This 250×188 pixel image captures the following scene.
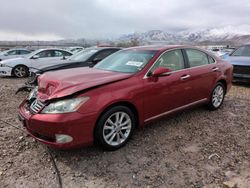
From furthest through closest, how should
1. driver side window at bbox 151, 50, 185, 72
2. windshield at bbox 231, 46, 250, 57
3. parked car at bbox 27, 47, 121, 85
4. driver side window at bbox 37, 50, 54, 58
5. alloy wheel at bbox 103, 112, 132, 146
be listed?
driver side window at bbox 37, 50, 54, 58, windshield at bbox 231, 46, 250, 57, parked car at bbox 27, 47, 121, 85, driver side window at bbox 151, 50, 185, 72, alloy wheel at bbox 103, 112, 132, 146

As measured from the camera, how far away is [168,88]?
4316mm

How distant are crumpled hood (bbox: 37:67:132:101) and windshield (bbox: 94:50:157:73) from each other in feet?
0.90

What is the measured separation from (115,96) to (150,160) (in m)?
1.03

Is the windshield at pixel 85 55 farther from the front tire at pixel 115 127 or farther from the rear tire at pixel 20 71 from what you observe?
the front tire at pixel 115 127

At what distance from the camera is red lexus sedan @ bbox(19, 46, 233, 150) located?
11.0ft

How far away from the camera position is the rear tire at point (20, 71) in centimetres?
1163

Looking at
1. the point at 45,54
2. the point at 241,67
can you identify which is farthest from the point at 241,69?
the point at 45,54

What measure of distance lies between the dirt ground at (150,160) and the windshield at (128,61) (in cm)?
115

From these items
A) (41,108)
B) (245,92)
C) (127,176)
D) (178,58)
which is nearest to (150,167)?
(127,176)

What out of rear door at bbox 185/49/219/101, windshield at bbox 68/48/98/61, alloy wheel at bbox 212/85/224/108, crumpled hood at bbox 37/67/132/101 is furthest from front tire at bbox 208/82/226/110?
windshield at bbox 68/48/98/61

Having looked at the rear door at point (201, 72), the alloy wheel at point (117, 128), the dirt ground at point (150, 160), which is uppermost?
the rear door at point (201, 72)

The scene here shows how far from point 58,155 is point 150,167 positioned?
1.36m

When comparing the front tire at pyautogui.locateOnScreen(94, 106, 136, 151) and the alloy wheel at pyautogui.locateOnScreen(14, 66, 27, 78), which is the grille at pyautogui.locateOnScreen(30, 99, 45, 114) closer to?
the front tire at pyautogui.locateOnScreen(94, 106, 136, 151)

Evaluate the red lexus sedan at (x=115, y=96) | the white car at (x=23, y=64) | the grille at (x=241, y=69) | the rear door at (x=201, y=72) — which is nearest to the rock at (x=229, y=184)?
the red lexus sedan at (x=115, y=96)
